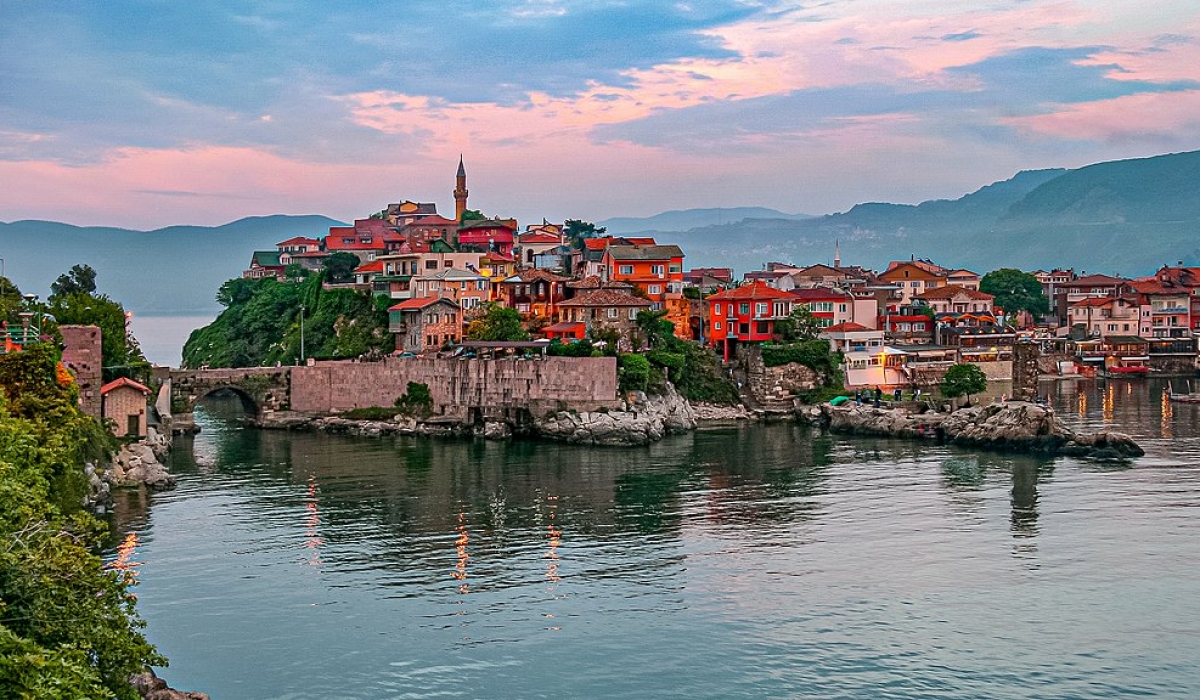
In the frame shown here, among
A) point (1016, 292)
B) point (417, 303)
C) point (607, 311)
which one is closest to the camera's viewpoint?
point (607, 311)

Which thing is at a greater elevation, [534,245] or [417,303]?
[534,245]

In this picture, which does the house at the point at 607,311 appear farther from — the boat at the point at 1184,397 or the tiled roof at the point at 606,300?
the boat at the point at 1184,397

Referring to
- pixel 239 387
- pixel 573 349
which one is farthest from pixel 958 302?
pixel 239 387

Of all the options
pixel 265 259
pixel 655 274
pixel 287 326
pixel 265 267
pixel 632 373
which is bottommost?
pixel 632 373

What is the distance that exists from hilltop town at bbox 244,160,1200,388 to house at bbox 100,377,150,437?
1544 cm

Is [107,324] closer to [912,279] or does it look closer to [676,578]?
[676,578]

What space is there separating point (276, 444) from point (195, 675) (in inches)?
1180

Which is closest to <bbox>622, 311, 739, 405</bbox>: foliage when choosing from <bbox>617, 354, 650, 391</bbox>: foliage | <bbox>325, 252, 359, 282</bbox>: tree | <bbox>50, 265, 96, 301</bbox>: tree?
<bbox>617, 354, 650, 391</bbox>: foliage

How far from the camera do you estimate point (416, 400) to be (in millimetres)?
55062

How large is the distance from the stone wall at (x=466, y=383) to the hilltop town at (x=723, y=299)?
355 centimetres

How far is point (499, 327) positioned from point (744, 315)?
1313 cm

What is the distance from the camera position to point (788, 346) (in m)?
61.3

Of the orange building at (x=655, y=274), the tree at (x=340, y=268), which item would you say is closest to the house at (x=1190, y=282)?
the orange building at (x=655, y=274)

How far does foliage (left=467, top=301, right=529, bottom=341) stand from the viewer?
57.8 metres
